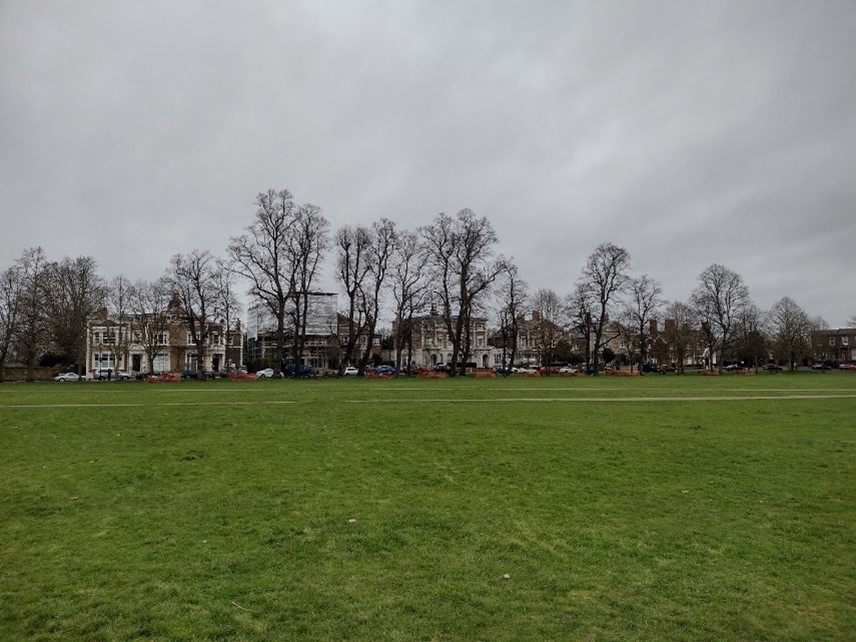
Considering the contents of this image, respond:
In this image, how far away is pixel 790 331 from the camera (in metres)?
90.9

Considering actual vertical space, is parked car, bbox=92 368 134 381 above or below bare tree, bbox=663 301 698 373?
below

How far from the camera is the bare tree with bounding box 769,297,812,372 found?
9175 cm

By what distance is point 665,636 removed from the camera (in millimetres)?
5531

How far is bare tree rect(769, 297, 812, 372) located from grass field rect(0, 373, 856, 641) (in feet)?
287

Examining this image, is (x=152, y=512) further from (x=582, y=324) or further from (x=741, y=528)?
(x=582, y=324)

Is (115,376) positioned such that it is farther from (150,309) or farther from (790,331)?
(790,331)

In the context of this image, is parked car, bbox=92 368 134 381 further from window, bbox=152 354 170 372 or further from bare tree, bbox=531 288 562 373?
bare tree, bbox=531 288 562 373

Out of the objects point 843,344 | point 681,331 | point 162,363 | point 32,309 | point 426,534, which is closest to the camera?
point 426,534

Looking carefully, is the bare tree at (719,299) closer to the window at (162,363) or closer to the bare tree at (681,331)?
the bare tree at (681,331)

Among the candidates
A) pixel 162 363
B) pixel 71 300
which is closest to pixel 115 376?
pixel 71 300

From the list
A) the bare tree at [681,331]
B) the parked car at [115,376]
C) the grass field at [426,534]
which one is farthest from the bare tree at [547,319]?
the grass field at [426,534]

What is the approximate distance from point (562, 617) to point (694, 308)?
90.8m

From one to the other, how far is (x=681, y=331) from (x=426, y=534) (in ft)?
293

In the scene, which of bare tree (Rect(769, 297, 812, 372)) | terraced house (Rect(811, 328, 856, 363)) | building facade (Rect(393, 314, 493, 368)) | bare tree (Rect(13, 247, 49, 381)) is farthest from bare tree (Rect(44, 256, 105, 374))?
terraced house (Rect(811, 328, 856, 363))
